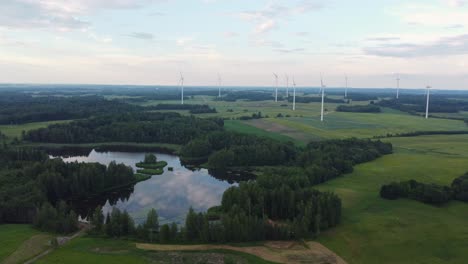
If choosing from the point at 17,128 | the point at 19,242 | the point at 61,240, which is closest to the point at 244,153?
the point at 61,240

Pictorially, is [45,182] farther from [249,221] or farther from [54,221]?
[249,221]

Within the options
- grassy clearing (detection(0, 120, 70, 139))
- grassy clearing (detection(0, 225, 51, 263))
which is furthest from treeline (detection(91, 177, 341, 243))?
grassy clearing (detection(0, 120, 70, 139))

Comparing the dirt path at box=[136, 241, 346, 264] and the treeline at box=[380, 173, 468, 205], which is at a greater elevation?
the treeline at box=[380, 173, 468, 205]

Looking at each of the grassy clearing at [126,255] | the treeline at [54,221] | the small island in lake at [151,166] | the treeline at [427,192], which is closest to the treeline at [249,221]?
the treeline at [54,221]

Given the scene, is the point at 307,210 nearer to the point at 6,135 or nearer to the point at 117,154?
the point at 117,154

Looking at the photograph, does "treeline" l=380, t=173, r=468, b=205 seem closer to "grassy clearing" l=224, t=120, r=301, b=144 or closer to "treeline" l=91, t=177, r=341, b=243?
"treeline" l=91, t=177, r=341, b=243

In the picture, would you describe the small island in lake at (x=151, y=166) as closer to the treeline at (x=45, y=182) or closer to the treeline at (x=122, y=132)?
the treeline at (x=45, y=182)
